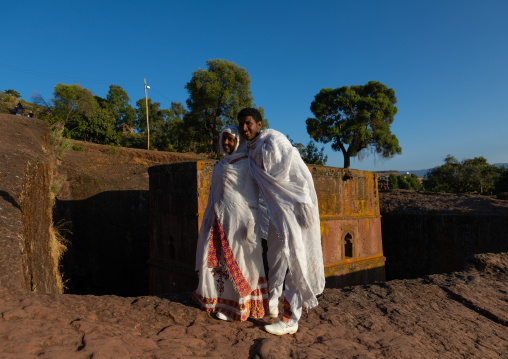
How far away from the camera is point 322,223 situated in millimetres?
6746

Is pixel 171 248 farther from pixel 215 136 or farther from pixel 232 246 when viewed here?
pixel 215 136

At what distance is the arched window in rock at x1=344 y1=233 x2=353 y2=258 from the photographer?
7300 mm

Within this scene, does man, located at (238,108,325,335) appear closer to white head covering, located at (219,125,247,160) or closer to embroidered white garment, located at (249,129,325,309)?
embroidered white garment, located at (249,129,325,309)

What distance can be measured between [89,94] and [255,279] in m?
22.8

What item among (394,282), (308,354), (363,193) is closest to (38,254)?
(308,354)

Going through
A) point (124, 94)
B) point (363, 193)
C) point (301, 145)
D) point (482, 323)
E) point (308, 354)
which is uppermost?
point (124, 94)

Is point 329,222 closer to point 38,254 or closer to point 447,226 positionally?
point 447,226

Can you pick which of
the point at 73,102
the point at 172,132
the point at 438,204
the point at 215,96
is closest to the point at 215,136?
the point at 215,96

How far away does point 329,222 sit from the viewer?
6.88m

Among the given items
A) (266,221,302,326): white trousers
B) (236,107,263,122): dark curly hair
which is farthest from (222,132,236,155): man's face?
(266,221,302,326): white trousers

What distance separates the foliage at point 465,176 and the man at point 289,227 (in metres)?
20.7

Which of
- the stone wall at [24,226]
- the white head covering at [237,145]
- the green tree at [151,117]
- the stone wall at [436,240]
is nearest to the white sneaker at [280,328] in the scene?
the white head covering at [237,145]

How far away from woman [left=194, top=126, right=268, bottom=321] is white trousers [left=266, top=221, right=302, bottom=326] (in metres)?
0.08

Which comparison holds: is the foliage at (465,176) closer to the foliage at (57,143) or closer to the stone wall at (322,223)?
the stone wall at (322,223)
